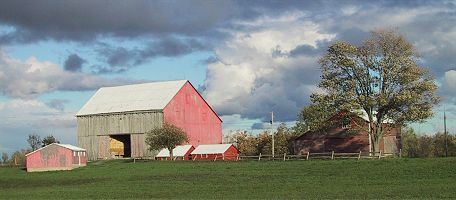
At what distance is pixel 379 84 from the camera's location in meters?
71.4

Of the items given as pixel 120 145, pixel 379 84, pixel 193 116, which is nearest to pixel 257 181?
pixel 379 84

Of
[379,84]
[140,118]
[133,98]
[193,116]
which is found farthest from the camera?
[133,98]

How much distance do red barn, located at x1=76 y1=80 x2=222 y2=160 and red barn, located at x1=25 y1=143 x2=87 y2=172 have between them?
41.1 feet

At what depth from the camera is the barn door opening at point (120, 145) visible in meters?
97.7

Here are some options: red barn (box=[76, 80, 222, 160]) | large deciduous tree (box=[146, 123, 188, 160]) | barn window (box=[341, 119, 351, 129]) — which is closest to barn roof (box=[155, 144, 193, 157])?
large deciduous tree (box=[146, 123, 188, 160])

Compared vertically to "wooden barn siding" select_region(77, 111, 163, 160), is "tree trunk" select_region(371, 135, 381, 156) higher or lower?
lower

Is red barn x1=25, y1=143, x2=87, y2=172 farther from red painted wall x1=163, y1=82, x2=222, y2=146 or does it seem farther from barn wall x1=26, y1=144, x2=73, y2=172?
red painted wall x1=163, y1=82, x2=222, y2=146

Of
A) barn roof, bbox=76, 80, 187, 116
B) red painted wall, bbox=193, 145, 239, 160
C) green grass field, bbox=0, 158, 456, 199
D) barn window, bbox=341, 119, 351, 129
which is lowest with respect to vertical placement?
green grass field, bbox=0, 158, 456, 199

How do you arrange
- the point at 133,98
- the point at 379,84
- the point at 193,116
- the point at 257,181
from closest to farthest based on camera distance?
the point at 257,181 < the point at 379,84 < the point at 193,116 < the point at 133,98

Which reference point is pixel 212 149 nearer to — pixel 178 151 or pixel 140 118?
pixel 178 151

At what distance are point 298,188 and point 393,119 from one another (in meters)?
34.0

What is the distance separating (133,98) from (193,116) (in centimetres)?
990

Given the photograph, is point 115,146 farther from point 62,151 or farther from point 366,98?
point 366,98

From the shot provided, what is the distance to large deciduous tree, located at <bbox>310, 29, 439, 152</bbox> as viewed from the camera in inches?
2731
